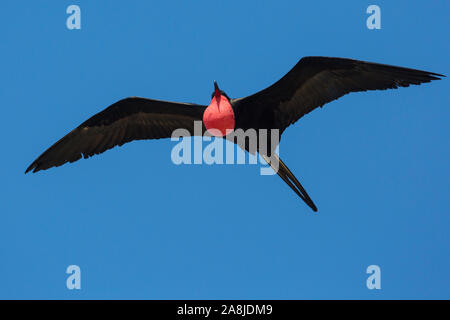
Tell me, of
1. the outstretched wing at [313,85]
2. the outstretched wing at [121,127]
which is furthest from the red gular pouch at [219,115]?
the outstretched wing at [121,127]

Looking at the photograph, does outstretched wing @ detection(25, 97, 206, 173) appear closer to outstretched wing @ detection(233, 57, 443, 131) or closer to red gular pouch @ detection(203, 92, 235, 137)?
red gular pouch @ detection(203, 92, 235, 137)

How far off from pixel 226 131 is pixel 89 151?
1.63 metres

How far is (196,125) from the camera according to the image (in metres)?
7.67

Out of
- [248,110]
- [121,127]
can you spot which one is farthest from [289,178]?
[121,127]

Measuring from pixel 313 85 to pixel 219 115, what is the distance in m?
1.03

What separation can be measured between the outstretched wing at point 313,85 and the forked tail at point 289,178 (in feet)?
1.37

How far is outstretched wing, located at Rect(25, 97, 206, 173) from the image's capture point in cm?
751

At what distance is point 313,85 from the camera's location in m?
7.04

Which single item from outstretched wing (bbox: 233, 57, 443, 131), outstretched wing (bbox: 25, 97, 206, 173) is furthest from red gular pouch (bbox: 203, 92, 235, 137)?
outstretched wing (bbox: 25, 97, 206, 173)

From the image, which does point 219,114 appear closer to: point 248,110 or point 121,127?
point 248,110

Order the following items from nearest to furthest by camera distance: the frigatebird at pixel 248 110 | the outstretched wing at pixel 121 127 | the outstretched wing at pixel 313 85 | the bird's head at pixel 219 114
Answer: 1. the outstretched wing at pixel 313 85
2. the frigatebird at pixel 248 110
3. the bird's head at pixel 219 114
4. the outstretched wing at pixel 121 127

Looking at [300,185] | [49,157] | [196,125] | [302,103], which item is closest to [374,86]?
[302,103]

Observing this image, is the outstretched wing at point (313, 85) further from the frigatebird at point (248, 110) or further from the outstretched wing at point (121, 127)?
the outstretched wing at point (121, 127)

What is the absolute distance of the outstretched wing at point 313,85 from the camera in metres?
6.64
